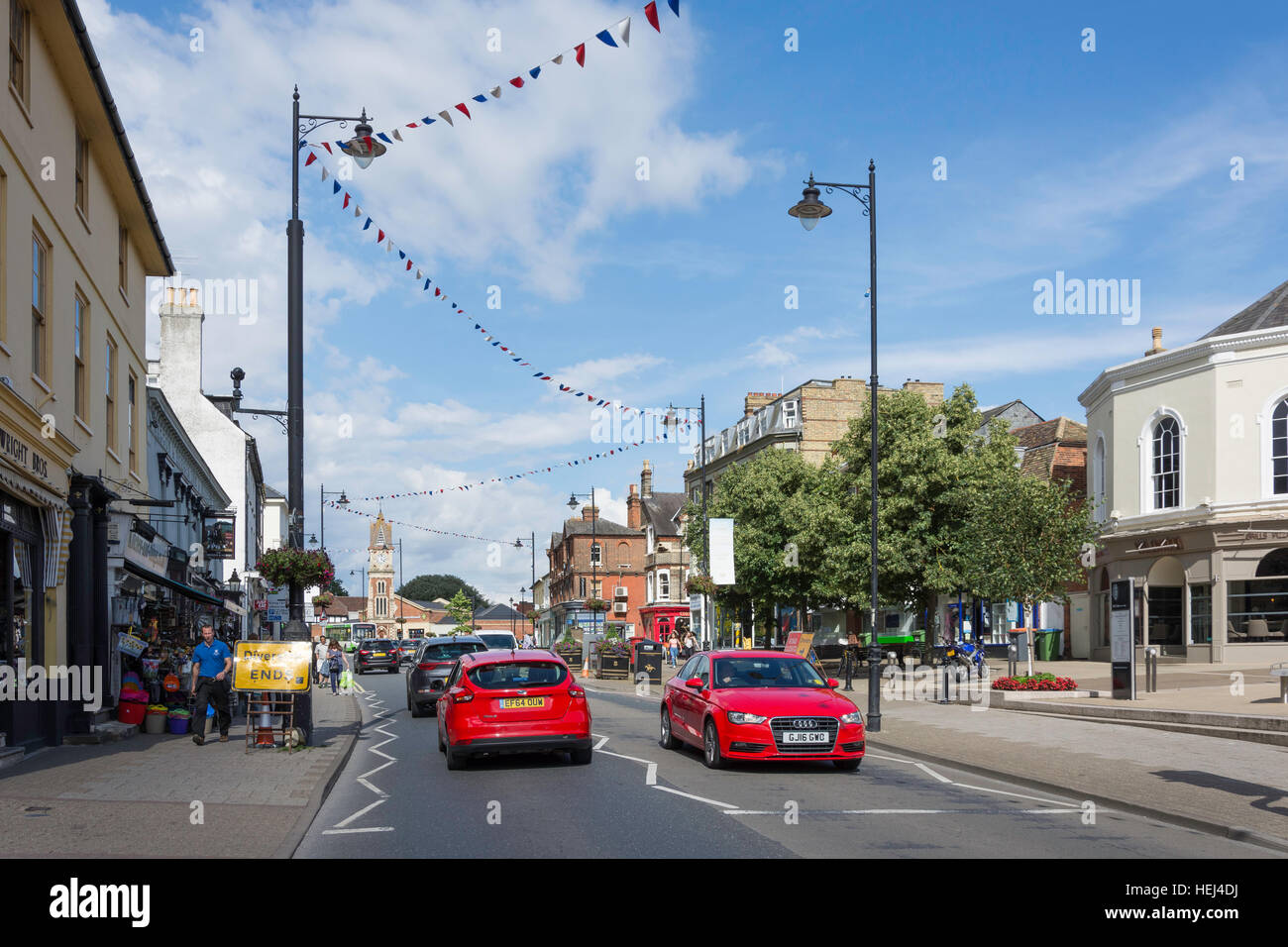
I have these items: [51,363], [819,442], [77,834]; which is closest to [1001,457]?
[819,442]

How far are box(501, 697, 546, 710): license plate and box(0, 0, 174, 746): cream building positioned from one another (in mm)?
5720

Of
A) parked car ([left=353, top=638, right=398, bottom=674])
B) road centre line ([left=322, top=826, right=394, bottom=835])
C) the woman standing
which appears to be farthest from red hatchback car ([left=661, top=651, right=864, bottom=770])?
parked car ([left=353, top=638, right=398, bottom=674])

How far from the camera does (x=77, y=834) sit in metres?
8.98

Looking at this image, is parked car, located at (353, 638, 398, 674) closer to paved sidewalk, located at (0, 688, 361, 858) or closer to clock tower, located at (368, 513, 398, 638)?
paved sidewalk, located at (0, 688, 361, 858)

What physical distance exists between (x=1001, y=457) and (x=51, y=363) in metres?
31.1

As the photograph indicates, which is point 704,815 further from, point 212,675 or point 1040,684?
point 1040,684

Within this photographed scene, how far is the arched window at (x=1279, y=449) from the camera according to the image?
106 ft

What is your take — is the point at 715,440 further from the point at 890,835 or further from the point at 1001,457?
the point at 890,835

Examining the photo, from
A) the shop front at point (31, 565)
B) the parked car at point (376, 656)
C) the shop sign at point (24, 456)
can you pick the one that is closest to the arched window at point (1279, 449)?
the shop front at point (31, 565)

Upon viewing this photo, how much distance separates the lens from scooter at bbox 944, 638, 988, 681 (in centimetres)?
3297

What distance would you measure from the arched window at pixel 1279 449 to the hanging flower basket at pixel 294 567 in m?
26.6

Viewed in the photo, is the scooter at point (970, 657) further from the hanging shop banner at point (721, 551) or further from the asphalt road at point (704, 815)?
the asphalt road at point (704, 815)

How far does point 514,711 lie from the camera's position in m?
14.1

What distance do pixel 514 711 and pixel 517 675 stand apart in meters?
0.55
